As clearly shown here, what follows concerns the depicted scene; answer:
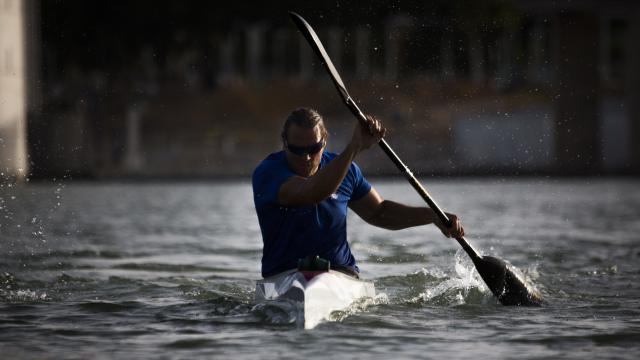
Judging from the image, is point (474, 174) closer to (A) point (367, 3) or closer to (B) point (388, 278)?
(A) point (367, 3)

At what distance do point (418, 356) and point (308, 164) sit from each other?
162 cm

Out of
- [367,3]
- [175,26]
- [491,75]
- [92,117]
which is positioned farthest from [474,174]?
[491,75]

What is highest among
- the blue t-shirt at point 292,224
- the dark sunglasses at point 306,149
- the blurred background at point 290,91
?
the blurred background at point 290,91

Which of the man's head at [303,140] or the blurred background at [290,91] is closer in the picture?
the man's head at [303,140]

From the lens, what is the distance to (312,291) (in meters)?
9.02

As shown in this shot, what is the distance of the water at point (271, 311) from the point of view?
8.88 metres

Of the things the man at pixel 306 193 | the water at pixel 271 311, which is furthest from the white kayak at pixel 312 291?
the man at pixel 306 193

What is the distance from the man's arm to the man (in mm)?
190

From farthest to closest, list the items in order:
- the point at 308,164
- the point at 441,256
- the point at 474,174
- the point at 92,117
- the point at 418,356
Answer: the point at 92,117 → the point at 474,174 → the point at 441,256 → the point at 308,164 → the point at 418,356

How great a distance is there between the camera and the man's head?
9.25 metres

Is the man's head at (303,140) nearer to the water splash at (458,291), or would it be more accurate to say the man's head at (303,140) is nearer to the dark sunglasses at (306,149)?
the dark sunglasses at (306,149)

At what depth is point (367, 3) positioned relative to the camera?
148 feet

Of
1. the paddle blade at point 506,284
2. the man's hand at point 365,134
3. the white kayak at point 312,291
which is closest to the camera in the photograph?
the man's hand at point 365,134

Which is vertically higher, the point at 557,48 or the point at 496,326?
the point at 557,48
